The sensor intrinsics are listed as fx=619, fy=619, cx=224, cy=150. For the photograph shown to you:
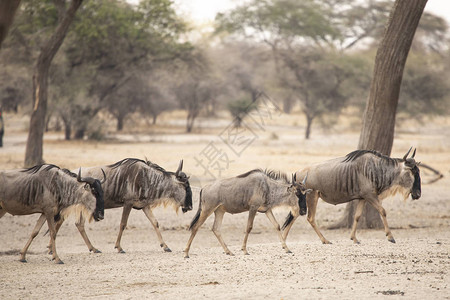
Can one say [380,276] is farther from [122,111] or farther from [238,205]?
[122,111]

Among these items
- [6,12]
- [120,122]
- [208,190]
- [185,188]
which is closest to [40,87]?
[185,188]

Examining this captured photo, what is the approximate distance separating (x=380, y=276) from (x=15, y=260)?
4698 millimetres

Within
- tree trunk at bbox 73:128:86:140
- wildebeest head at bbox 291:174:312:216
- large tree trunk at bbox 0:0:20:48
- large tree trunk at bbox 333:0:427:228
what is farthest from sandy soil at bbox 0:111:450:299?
tree trunk at bbox 73:128:86:140

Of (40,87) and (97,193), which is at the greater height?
(40,87)

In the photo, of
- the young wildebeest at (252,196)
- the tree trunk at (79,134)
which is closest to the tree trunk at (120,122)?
the tree trunk at (79,134)

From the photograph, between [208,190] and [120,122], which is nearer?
[208,190]

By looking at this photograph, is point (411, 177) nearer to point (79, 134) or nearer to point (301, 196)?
point (301, 196)

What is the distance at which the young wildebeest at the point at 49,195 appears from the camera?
7.77 metres

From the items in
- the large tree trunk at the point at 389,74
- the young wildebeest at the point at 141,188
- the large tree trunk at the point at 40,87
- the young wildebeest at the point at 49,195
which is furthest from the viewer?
the large tree trunk at the point at 40,87

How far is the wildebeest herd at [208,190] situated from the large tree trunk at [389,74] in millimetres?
1832

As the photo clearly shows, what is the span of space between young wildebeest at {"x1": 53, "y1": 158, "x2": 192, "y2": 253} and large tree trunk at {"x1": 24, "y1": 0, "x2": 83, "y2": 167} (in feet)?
27.2

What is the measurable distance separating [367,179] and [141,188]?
10.4ft

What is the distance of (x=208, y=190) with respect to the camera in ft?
26.1

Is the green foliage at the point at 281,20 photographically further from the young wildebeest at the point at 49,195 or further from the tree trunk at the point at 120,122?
the young wildebeest at the point at 49,195
